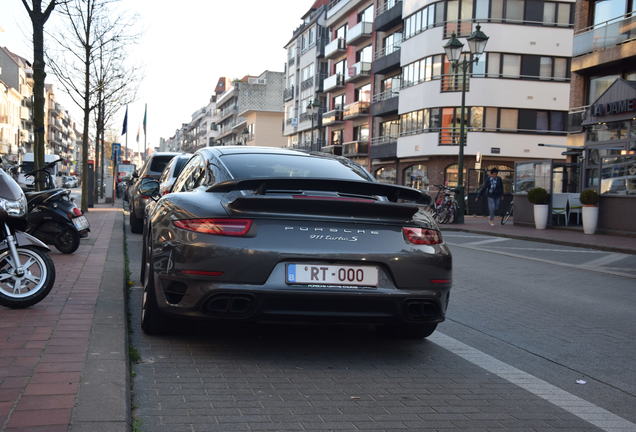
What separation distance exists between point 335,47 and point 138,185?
158 ft

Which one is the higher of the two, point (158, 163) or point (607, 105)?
point (607, 105)

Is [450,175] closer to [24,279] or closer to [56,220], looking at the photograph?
[56,220]

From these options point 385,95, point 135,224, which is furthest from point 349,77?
point 135,224

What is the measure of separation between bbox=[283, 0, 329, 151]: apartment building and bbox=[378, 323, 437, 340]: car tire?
5651 centimetres

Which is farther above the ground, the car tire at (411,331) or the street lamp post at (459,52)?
the street lamp post at (459,52)

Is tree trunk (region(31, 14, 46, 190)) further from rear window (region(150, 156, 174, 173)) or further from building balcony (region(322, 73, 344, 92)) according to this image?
building balcony (region(322, 73, 344, 92))

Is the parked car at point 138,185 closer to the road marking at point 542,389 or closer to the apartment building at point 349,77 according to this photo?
the road marking at point 542,389

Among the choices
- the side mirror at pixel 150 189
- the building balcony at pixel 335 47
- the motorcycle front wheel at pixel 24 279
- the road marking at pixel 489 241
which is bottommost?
the road marking at pixel 489 241

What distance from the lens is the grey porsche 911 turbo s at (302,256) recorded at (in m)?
4.22

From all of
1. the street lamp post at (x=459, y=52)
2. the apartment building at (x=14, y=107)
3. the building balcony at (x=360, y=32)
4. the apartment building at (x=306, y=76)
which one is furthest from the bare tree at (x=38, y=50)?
the apartment building at (x=14, y=107)

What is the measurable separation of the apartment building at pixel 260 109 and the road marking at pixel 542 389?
289 feet

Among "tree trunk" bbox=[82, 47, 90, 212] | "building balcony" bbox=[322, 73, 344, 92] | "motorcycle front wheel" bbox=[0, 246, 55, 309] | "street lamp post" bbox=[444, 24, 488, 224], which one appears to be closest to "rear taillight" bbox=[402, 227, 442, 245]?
"motorcycle front wheel" bbox=[0, 246, 55, 309]

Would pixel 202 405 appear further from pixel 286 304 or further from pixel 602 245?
pixel 602 245

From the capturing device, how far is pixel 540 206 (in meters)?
22.9
